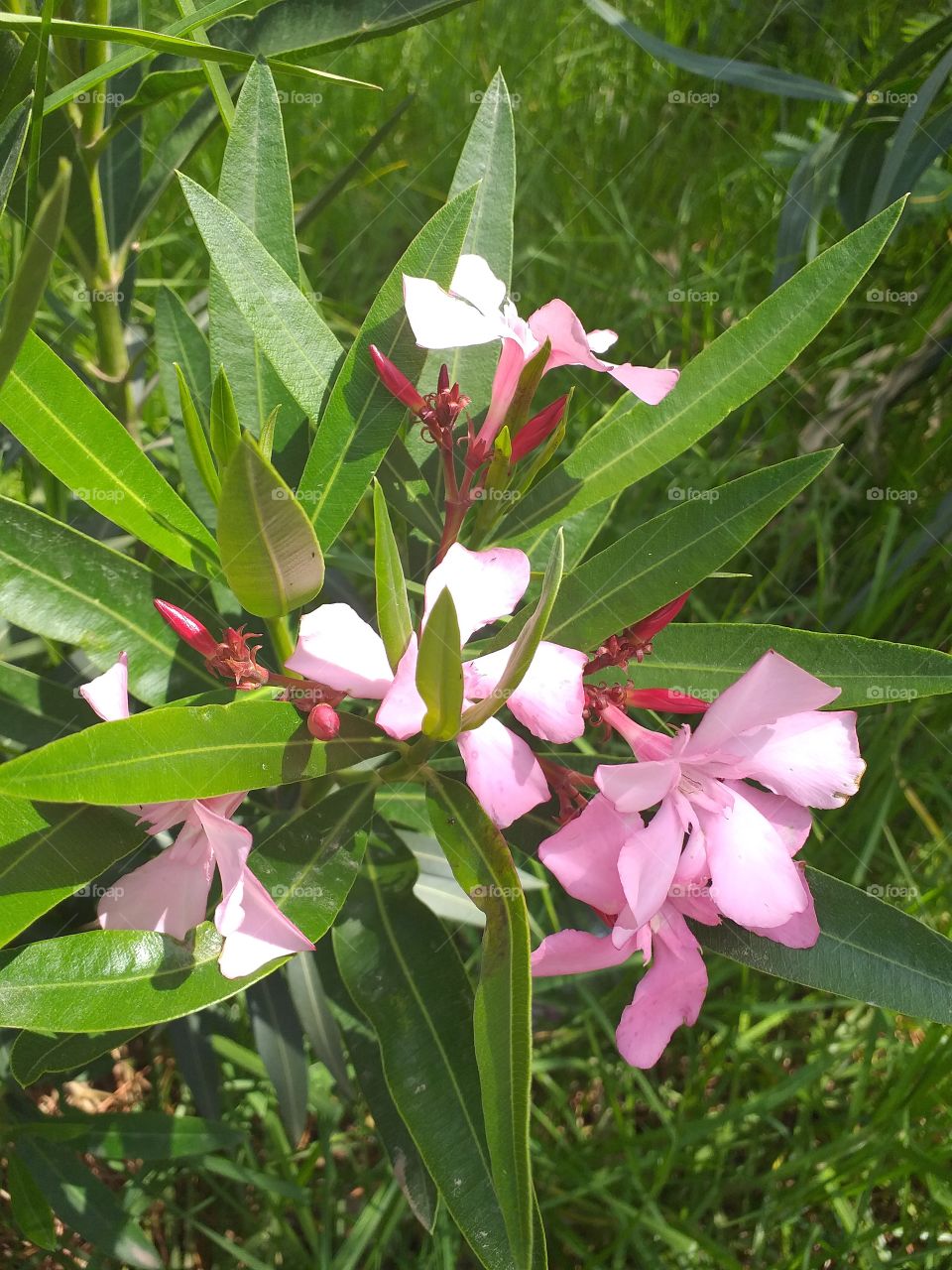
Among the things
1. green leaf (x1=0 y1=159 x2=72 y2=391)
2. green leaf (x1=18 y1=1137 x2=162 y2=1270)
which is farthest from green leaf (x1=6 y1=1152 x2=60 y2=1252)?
green leaf (x1=0 y1=159 x2=72 y2=391)

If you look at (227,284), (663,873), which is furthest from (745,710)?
(227,284)

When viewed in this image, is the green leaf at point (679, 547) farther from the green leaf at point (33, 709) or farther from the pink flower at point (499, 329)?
the green leaf at point (33, 709)

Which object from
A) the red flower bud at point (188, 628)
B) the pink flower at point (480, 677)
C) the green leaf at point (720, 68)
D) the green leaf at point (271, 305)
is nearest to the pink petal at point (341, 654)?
the pink flower at point (480, 677)

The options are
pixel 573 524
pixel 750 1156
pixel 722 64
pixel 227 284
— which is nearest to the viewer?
pixel 227 284

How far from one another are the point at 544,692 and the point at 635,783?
111mm

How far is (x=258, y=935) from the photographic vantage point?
898 mm

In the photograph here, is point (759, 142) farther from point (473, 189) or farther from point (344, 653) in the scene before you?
point (344, 653)

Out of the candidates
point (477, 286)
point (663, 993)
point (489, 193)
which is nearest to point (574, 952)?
point (663, 993)

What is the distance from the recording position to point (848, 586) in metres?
2.55

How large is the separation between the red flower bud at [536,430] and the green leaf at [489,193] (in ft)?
0.60

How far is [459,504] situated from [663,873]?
0.43m

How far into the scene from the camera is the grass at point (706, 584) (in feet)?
5.97

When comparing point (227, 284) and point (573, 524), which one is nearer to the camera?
point (227, 284)

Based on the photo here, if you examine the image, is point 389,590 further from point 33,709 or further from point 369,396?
point 33,709
